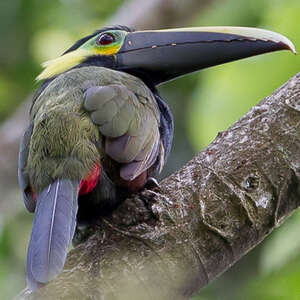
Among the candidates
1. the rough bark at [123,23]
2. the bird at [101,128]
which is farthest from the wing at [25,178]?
the rough bark at [123,23]

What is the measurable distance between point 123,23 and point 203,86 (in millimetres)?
1045

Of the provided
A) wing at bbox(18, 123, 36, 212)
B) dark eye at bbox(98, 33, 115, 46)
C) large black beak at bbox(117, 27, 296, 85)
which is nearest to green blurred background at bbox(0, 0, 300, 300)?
large black beak at bbox(117, 27, 296, 85)

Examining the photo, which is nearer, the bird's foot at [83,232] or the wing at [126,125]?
the bird's foot at [83,232]

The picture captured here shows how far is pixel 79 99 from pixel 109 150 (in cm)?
34

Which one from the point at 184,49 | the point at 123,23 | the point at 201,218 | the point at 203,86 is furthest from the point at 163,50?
the point at 201,218

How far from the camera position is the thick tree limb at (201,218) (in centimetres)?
269

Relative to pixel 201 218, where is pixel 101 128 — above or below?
above

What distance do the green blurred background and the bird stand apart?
0.15 m

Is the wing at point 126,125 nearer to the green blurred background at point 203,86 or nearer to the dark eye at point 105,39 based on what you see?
the green blurred background at point 203,86

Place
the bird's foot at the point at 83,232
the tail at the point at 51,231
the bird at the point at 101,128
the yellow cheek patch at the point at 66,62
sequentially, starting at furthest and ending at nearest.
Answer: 1. the yellow cheek patch at the point at 66,62
2. the bird's foot at the point at 83,232
3. the bird at the point at 101,128
4. the tail at the point at 51,231

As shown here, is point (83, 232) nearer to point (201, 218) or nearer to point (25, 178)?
point (25, 178)

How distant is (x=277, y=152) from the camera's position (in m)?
2.93

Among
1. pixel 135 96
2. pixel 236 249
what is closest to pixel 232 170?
pixel 236 249

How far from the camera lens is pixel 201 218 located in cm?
284
